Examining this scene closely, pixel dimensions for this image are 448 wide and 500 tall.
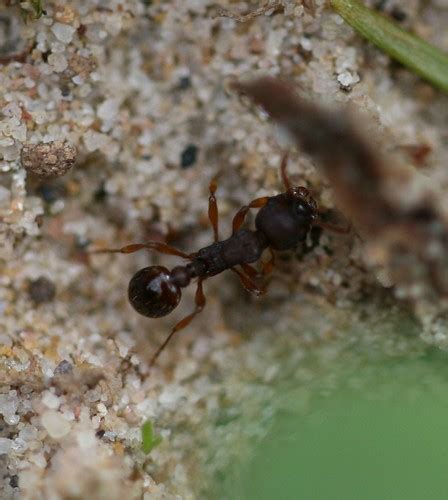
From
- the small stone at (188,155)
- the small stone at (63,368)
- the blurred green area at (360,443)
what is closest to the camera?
the small stone at (63,368)

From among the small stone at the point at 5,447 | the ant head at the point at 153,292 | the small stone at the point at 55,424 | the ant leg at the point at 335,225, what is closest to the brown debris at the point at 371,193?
the ant leg at the point at 335,225

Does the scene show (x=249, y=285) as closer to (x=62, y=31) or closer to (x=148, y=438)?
(x=148, y=438)

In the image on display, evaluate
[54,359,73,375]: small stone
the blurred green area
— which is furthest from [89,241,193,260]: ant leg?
the blurred green area

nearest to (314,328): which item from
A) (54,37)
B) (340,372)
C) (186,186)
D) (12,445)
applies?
(340,372)

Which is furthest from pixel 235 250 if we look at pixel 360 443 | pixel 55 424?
pixel 360 443

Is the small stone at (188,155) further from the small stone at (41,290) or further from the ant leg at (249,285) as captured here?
the small stone at (41,290)

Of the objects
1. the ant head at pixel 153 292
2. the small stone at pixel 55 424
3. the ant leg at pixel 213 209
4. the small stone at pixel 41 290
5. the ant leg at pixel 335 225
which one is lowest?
the small stone at pixel 55 424
